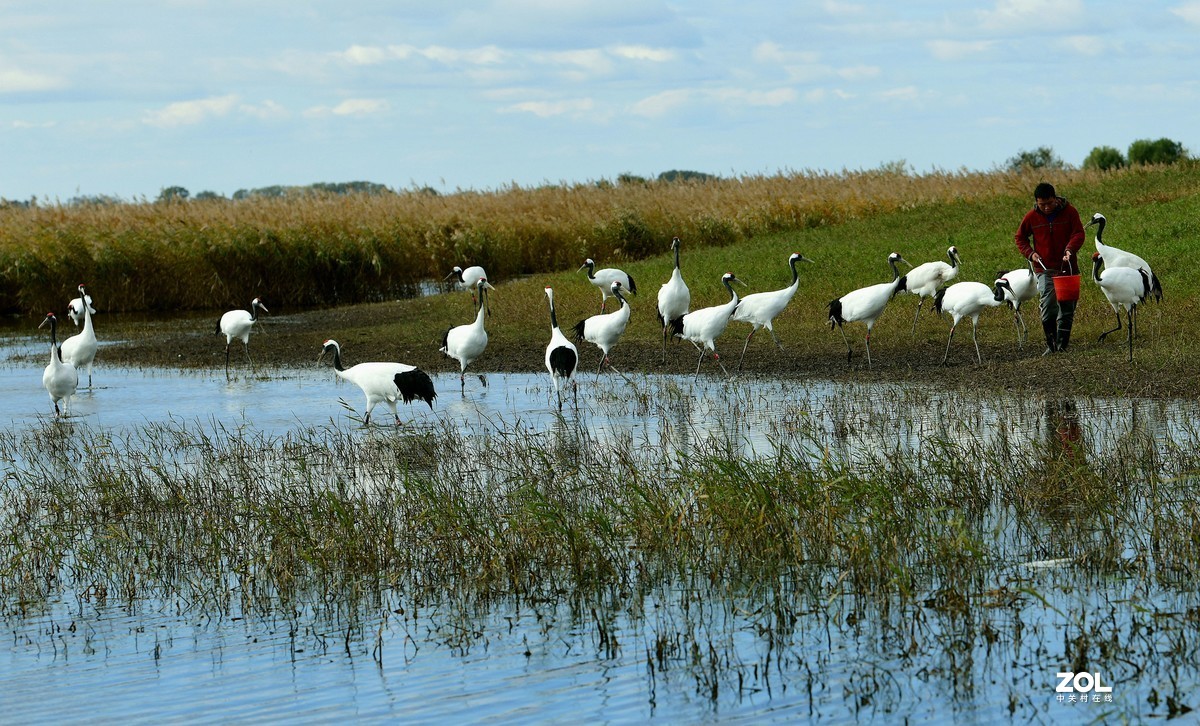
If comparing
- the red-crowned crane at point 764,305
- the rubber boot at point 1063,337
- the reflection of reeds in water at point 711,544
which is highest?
the red-crowned crane at point 764,305

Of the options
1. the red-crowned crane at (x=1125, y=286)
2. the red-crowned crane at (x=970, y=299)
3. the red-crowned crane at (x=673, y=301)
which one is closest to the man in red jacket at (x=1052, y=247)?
the red-crowned crane at (x=1125, y=286)

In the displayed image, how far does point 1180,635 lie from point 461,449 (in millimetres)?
6250

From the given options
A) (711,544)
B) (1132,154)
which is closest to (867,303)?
(711,544)

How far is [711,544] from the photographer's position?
23.9 feet

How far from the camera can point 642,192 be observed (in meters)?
37.9

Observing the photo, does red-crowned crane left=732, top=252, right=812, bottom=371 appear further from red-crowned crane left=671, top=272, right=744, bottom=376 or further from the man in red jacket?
the man in red jacket

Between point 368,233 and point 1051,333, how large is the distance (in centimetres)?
1952

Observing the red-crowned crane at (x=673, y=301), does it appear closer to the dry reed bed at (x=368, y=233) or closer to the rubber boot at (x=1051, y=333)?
the rubber boot at (x=1051, y=333)

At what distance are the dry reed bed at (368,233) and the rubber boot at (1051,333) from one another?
59.2 ft

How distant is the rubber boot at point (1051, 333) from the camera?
1487 centimetres

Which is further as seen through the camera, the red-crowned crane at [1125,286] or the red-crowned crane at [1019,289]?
the red-crowned crane at [1019,289]

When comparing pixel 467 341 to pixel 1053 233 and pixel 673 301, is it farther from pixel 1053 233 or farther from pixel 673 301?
pixel 1053 233

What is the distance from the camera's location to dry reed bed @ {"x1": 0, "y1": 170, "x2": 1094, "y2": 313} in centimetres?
2945

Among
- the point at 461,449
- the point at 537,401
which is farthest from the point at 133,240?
the point at 461,449
